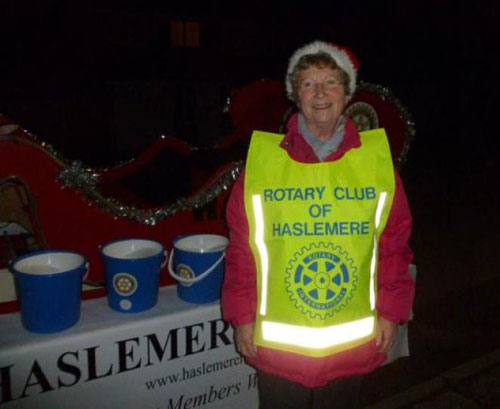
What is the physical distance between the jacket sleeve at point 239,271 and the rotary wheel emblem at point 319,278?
5.6 inches

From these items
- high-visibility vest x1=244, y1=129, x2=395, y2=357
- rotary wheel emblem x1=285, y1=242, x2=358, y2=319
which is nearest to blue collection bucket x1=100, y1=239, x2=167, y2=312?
high-visibility vest x1=244, y1=129, x2=395, y2=357

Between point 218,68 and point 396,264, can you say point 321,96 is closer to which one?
point 396,264

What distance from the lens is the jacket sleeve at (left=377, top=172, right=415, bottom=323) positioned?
5.98 feet

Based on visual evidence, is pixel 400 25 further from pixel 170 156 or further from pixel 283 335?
pixel 283 335

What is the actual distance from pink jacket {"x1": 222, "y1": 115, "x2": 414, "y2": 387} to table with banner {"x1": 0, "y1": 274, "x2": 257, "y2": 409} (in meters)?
0.46

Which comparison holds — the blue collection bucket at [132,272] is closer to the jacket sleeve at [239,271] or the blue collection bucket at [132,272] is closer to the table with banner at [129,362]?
the table with banner at [129,362]

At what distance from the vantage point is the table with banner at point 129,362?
1.97 meters

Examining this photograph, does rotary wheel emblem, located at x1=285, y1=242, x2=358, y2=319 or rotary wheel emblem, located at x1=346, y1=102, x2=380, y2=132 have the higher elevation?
rotary wheel emblem, located at x1=346, y1=102, x2=380, y2=132

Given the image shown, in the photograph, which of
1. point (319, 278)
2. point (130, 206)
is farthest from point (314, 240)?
point (130, 206)

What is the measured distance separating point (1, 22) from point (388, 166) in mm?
9494

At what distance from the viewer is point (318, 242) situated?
174 centimetres

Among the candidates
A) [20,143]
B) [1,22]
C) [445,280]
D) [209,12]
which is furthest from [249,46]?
[20,143]

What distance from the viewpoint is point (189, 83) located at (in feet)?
40.3

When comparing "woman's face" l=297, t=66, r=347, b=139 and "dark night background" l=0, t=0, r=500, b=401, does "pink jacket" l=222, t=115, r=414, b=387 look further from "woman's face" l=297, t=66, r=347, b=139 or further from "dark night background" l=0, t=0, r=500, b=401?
"dark night background" l=0, t=0, r=500, b=401
